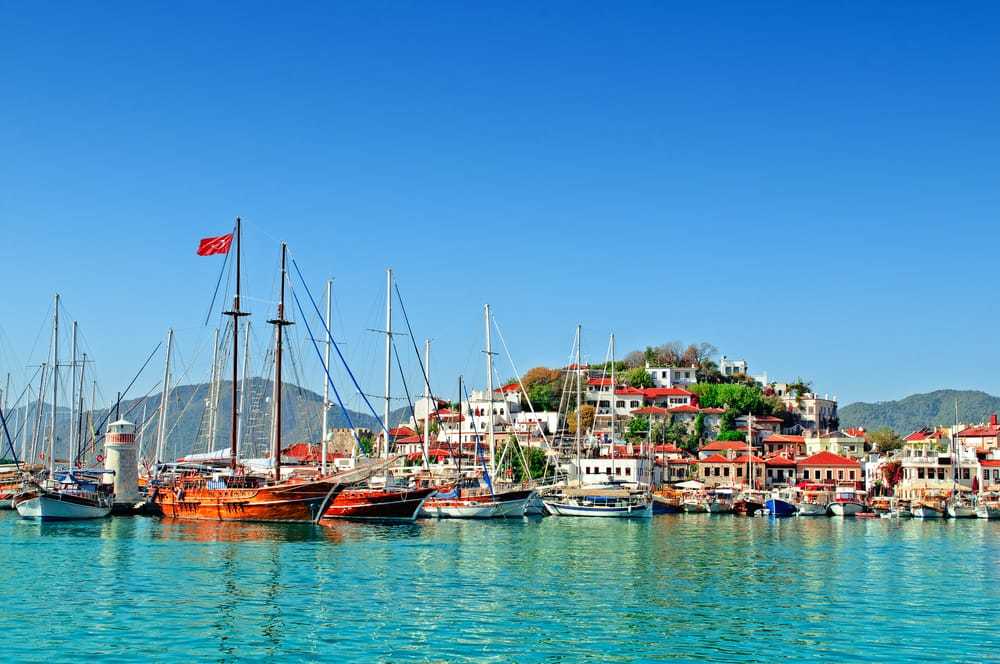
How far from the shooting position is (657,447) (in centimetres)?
12262

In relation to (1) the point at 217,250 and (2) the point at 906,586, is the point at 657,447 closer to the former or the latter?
(1) the point at 217,250

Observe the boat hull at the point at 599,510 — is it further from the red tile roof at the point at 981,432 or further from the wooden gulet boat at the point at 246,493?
the red tile roof at the point at 981,432

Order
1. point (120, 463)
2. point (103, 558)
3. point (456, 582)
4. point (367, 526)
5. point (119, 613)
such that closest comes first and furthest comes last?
point (119, 613) → point (456, 582) → point (103, 558) → point (367, 526) → point (120, 463)

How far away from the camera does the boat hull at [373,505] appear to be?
6669 centimetres

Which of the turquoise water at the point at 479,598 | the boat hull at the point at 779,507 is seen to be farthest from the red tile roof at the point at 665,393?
the turquoise water at the point at 479,598

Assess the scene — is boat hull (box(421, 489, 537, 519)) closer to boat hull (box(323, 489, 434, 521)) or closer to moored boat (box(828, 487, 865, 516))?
boat hull (box(323, 489, 434, 521))

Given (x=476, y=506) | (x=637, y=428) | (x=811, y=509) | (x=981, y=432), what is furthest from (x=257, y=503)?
(x=981, y=432)

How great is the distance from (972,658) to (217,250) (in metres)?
49.7

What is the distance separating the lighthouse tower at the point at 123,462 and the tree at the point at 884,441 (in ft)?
291

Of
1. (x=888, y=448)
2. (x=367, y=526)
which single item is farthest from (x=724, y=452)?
(x=367, y=526)

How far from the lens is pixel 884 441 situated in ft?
442

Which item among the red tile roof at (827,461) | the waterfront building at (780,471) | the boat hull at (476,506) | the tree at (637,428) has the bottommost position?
the boat hull at (476,506)

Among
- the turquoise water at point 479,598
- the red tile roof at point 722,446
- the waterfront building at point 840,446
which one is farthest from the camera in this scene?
the waterfront building at point 840,446

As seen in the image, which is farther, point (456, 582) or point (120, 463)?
point (120, 463)
